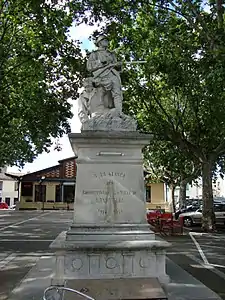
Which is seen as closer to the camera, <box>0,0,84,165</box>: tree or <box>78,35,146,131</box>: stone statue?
<box>78,35,146,131</box>: stone statue

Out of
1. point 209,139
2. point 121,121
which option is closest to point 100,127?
point 121,121

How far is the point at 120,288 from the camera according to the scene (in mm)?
5496

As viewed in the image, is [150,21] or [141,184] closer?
[141,184]

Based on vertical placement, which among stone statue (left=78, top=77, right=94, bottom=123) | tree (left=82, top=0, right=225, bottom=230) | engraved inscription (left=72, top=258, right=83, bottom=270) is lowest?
engraved inscription (left=72, top=258, right=83, bottom=270)

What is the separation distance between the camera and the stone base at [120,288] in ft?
16.9

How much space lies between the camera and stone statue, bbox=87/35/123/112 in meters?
7.76

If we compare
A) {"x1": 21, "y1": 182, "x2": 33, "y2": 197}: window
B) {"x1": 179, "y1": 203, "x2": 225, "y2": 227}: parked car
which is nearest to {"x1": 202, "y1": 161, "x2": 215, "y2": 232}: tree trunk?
{"x1": 179, "y1": 203, "x2": 225, "y2": 227}: parked car

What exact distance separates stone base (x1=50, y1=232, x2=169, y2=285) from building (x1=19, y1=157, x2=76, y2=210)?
4741 cm

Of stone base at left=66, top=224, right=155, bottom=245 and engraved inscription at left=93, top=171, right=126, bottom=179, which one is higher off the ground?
engraved inscription at left=93, top=171, right=126, bottom=179

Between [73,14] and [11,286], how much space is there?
967 cm

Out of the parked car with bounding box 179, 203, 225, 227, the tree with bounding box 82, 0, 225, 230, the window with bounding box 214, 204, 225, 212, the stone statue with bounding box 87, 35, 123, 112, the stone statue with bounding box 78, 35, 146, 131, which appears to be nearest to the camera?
the stone statue with bounding box 78, 35, 146, 131

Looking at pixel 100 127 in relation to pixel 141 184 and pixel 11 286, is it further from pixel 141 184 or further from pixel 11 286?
pixel 11 286

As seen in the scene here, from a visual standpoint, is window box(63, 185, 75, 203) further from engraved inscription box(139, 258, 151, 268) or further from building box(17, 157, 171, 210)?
engraved inscription box(139, 258, 151, 268)

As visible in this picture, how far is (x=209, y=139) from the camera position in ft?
72.0
